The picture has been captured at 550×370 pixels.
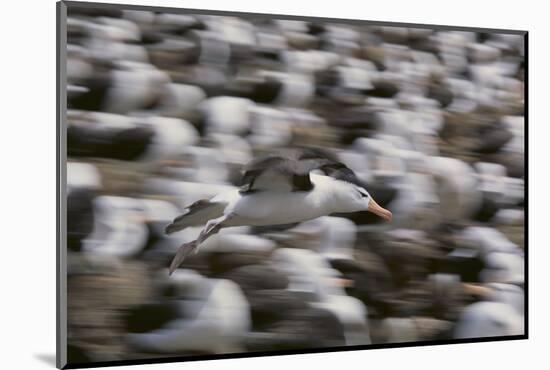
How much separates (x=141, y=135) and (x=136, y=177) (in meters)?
0.16

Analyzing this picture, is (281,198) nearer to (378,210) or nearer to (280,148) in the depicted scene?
(280,148)

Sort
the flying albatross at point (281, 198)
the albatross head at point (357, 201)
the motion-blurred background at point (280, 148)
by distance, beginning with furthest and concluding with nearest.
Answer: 1. the albatross head at point (357, 201)
2. the flying albatross at point (281, 198)
3. the motion-blurred background at point (280, 148)

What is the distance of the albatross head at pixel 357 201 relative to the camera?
482 cm

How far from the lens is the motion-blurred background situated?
445cm

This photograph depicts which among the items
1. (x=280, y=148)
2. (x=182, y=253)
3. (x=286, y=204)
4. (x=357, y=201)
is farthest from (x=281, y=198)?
(x=182, y=253)

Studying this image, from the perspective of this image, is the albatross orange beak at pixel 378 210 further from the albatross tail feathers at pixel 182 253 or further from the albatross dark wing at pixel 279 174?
the albatross tail feathers at pixel 182 253

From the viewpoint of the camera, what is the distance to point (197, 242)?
4.56 meters

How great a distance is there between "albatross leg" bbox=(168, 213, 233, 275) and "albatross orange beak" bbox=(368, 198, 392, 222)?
2.01 ft

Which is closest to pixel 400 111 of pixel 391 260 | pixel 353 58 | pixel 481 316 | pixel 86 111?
pixel 353 58

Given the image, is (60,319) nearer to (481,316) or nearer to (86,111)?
(86,111)

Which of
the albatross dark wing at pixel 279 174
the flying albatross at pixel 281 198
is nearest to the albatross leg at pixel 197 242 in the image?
the flying albatross at pixel 281 198

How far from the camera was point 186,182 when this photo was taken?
4551mm

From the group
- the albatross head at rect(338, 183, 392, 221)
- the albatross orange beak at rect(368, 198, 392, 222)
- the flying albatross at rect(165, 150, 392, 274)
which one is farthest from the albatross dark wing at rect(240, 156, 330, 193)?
the albatross orange beak at rect(368, 198, 392, 222)

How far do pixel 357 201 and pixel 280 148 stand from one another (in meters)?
0.40
